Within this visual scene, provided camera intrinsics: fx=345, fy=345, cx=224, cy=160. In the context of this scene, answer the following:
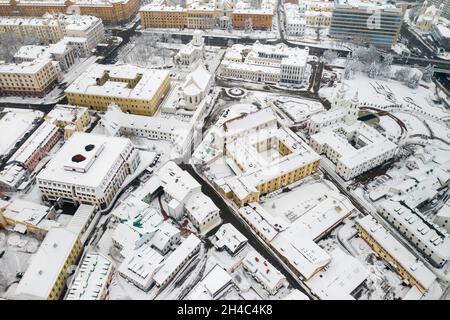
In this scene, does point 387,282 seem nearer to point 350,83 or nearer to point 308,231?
point 308,231

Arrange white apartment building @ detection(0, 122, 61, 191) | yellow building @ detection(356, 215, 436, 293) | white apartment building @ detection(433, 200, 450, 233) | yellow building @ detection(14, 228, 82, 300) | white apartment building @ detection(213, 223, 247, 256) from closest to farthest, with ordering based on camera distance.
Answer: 1. yellow building @ detection(14, 228, 82, 300)
2. yellow building @ detection(356, 215, 436, 293)
3. white apartment building @ detection(213, 223, 247, 256)
4. white apartment building @ detection(433, 200, 450, 233)
5. white apartment building @ detection(0, 122, 61, 191)

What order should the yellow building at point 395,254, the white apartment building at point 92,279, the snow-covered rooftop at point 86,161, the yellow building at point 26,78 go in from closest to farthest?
the white apartment building at point 92,279, the yellow building at point 395,254, the snow-covered rooftop at point 86,161, the yellow building at point 26,78

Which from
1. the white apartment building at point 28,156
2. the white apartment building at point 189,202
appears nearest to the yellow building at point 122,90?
the white apartment building at point 28,156

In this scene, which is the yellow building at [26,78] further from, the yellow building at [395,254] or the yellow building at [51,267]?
the yellow building at [395,254]

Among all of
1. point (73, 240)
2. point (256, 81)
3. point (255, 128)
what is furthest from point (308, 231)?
point (256, 81)

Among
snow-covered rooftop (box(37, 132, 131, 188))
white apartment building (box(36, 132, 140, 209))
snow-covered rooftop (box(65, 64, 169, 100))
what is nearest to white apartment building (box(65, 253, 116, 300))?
white apartment building (box(36, 132, 140, 209))

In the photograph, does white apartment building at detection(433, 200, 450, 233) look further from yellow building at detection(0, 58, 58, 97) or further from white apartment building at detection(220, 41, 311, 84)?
yellow building at detection(0, 58, 58, 97)
